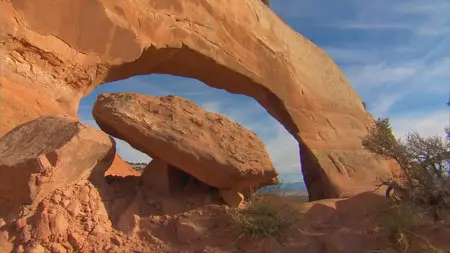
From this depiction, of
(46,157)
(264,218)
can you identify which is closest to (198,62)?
(264,218)

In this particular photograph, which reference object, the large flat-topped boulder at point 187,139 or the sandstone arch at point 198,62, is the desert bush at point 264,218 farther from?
the sandstone arch at point 198,62

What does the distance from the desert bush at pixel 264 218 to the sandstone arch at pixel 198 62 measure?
8.67 feet

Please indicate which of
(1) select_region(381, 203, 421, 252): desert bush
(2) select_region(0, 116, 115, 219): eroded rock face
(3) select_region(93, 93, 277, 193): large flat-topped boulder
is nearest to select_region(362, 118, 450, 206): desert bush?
(1) select_region(381, 203, 421, 252): desert bush

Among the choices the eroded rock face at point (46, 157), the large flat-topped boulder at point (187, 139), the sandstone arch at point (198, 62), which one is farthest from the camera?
the sandstone arch at point (198, 62)

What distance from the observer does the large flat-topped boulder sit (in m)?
4.40

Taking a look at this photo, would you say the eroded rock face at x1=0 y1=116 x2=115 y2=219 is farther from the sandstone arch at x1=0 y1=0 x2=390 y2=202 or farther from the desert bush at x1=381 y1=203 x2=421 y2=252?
the desert bush at x1=381 y1=203 x2=421 y2=252

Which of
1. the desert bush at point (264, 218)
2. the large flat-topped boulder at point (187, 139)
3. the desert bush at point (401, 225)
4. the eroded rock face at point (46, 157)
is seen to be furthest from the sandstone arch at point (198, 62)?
the desert bush at point (401, 225)

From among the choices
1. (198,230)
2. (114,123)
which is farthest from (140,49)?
(198,230)

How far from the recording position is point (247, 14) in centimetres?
781

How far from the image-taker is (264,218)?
13.3ft

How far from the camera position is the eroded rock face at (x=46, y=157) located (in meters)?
3.68

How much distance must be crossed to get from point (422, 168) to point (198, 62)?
3677 millimetres

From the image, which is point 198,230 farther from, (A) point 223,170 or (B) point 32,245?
(B) point 32,245

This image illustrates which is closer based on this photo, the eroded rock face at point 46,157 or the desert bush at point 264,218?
the eroded rock face at point 46,157
